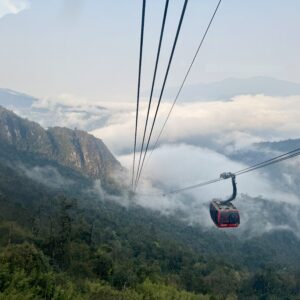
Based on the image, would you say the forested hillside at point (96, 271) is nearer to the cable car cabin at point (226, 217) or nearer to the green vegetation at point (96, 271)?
the green vegetation at point (96, 271)

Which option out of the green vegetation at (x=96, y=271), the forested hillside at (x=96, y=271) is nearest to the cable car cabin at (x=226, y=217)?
the forested hillside at (x=96, y=271)

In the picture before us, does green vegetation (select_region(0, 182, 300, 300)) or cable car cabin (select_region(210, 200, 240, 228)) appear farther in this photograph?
green vegetation (select_region(0, 182, 300, 300))

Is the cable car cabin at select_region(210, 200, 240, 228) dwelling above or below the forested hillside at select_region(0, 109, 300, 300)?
above

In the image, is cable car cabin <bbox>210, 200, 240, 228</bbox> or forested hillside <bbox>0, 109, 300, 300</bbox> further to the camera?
forested hillside <bbox>0, 109, 300, 300</bbox>

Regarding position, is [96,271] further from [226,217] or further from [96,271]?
[226,217]

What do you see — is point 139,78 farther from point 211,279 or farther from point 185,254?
point 185,254

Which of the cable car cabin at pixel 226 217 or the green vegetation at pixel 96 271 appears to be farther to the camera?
the green vegetation at pixel 96 271

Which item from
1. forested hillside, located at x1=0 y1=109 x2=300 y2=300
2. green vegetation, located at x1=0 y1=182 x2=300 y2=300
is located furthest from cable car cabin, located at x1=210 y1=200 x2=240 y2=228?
green vegetation, located at x1=0 y1=182 x2=300 y2=300

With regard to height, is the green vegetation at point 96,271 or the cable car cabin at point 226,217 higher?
the cable car cabin at point 226,217

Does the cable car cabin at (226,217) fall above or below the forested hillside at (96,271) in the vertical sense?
above

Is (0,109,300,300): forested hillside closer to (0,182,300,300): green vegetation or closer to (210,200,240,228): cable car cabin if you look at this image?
(0,182,300,300): green vegetation

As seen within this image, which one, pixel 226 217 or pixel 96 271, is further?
pixel 96 271

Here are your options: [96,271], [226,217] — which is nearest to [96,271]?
[96,271]
